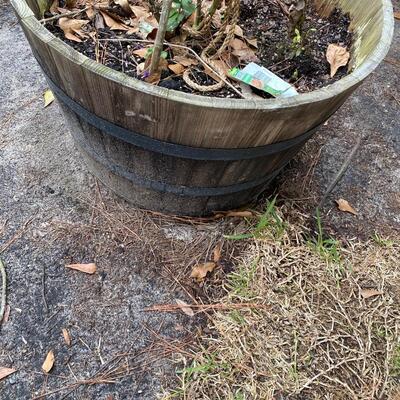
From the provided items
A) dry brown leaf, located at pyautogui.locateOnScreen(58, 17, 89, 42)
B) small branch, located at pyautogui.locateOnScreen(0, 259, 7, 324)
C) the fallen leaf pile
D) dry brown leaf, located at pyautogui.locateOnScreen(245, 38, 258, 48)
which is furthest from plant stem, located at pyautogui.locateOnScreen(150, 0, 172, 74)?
small branch, located at pyautogui.locateOnScreen(0, 259, 7, 324)

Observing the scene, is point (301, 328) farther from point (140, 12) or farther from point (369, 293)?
point (140, 12)

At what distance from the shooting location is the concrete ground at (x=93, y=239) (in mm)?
1535

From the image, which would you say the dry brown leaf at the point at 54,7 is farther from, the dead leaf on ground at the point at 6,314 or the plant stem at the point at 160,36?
the dead leaf on ground at the point at 6,314

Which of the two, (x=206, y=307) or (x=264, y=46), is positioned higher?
(x=264, y=46)

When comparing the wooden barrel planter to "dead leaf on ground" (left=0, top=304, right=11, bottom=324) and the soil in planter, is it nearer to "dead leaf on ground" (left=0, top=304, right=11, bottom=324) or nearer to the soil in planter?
the soil in planter

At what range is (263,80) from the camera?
1487 mm

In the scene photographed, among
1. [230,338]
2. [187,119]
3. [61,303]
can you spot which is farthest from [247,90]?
[61,303]

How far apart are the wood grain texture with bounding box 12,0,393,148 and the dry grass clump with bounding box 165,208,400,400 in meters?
0.65

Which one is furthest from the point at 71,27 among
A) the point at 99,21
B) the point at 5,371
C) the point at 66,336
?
the point at 5,371

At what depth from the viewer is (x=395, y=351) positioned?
164 cm

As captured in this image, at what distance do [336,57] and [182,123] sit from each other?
0.88 metres

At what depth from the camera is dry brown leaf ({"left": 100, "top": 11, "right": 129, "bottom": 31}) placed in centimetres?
161

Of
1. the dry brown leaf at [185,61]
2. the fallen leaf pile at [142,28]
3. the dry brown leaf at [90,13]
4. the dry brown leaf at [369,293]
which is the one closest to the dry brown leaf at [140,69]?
the fallen leaf pile at [142,28]

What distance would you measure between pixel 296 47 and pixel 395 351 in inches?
51.9
